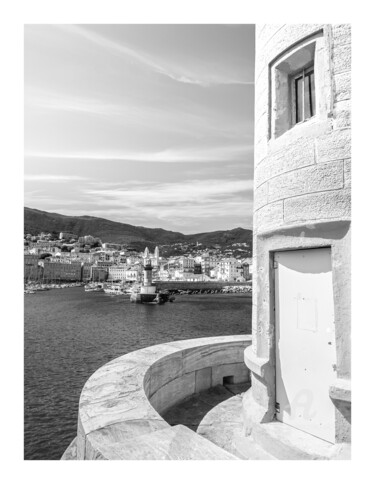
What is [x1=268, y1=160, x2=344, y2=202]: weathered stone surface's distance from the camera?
8.04ft

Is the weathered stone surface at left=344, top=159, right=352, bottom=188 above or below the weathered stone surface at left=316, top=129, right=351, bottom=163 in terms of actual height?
below

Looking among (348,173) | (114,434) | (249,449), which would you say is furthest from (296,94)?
(249,449)

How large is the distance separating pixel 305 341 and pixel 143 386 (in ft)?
5.13

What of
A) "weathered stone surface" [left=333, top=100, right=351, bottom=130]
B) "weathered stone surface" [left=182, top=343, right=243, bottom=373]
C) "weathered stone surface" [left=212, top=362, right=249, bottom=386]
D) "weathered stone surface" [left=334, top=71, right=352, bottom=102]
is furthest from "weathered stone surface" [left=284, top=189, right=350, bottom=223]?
"weathered stone surface" [left=212, top=362, right=249, bottom=386]

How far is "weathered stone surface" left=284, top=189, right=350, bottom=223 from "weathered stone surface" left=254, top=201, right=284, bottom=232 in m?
0.07

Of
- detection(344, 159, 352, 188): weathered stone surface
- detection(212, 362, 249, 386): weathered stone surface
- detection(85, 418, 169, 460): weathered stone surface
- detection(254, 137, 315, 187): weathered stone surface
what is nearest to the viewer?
detection(85, 418, 169, 460): weathered stone surface

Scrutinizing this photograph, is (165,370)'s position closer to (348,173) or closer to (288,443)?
(288,443)

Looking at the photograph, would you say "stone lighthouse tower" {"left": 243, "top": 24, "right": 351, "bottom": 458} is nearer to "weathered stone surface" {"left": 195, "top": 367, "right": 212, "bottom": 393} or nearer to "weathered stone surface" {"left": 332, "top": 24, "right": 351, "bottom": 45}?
"weathered stone surface" {"left": 332, "top": 24, "right": 351, "bottom": 45}

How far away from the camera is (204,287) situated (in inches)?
3484

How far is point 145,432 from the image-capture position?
2.20 m

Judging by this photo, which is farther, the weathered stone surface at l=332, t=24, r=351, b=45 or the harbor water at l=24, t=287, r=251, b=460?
the harbor water at l=24, t=287, r=251, b=460

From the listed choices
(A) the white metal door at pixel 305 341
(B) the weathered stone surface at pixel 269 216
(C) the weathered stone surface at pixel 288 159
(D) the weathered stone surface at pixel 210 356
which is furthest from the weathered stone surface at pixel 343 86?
(D) the weathered stone surface at pixel 210 356

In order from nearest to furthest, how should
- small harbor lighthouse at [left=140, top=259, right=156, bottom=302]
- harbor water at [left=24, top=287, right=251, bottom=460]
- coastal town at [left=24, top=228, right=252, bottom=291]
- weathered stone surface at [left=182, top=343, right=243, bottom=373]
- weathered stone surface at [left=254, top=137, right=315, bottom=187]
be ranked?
weathered stone surface at [left=254, top=137, right=315, bottom=187] → weathered stone surface at [left=182, top=343, right=243, bottom=373] → harbor water at [left=24, top=287, right=251, bottom=460] → small harbor lighthouse at [left=140, top=259, right=156, bottom=302] → coastal town at [left=24, top=228, right=252, bottom=291]
